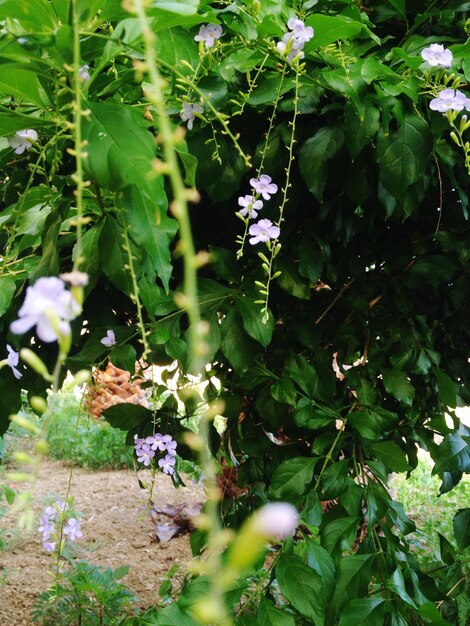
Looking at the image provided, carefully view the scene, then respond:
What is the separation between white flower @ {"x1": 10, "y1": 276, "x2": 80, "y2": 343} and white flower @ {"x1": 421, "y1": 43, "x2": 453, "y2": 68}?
751 millimetres

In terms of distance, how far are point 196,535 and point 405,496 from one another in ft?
9.07

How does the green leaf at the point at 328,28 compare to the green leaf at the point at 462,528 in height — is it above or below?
above

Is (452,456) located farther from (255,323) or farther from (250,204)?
(250,204)

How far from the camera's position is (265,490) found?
4.61ft

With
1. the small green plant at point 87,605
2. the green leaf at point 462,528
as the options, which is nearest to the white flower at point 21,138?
the green leaf at point 462,528

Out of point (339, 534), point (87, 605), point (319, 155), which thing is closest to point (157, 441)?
point (339, 534)

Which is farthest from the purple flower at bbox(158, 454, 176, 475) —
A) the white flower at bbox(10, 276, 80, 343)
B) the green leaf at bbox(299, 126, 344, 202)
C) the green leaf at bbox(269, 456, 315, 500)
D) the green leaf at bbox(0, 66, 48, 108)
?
the white flower at bbox(10, 276, 80, 343)

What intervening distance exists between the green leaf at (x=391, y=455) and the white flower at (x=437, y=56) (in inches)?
24.3

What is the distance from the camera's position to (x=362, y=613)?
Answer: 1.00 meters

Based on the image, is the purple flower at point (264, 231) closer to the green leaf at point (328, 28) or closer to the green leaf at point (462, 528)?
the green leaf at point (328, 28)

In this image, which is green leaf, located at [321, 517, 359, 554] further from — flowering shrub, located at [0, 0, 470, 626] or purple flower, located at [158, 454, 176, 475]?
purple flower, located at [158, 454, 176, 475]

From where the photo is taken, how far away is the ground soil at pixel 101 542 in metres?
2.66

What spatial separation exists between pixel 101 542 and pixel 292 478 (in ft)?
7.77

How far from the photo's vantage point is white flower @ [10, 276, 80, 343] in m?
0.32
